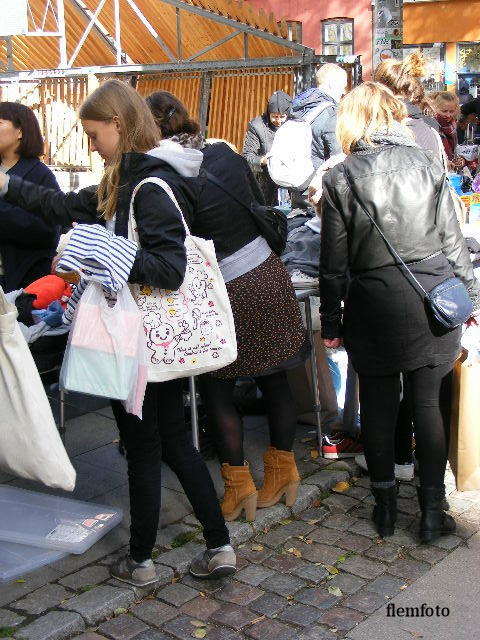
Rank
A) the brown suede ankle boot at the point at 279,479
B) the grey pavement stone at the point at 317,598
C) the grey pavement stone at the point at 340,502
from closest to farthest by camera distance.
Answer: the grey pavement stone at the point at 317,598, the brown suede ankle boot at the point at 279,479, the grey pavement stone at the point at 340,502

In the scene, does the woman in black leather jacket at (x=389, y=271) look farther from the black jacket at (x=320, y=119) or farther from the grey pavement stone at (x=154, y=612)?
the black jacket at (x=320, y=119)

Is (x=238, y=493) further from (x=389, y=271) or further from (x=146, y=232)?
(x=146, y=232)

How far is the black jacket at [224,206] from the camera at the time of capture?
3637 mm

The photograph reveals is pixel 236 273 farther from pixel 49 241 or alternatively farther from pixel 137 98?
pixel 49 241

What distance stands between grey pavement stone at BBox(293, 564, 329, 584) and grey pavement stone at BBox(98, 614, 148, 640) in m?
0.72

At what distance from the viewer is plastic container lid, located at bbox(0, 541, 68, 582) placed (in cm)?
A: 356

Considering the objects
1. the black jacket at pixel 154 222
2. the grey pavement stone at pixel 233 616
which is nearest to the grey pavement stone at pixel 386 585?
the grey pavement stone at pixel 233 616

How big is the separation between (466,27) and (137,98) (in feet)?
69.7

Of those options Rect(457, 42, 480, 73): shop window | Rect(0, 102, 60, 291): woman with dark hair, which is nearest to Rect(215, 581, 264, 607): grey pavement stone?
Rect(0, 102, 60, 291): woman with dark hair

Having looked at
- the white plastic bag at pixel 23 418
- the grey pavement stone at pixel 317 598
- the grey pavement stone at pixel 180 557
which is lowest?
the grey pavement stone at pixel 317 598

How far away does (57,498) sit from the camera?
4230 mm

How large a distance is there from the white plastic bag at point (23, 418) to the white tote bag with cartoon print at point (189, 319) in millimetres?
405

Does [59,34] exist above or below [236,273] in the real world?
above

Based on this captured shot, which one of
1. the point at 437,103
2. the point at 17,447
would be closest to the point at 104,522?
the point at 17,447
